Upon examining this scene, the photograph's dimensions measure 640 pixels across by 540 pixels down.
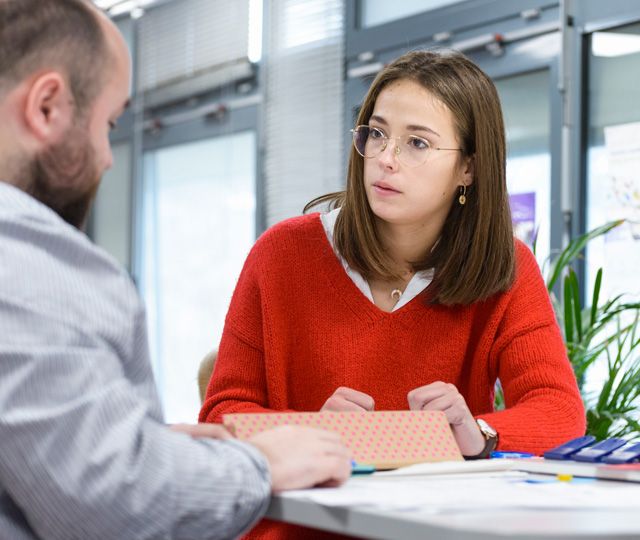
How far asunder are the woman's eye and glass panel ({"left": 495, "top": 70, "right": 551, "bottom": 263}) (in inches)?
84.8

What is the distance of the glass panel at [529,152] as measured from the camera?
14.0 ft

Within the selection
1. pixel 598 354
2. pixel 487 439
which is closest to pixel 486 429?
pixel 487 439

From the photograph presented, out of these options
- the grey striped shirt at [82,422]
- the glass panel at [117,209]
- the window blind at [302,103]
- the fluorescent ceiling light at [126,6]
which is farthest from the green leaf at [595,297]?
the fluorescent ceiling light at [126,6]

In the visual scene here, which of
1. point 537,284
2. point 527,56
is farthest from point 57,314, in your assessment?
point 527,56

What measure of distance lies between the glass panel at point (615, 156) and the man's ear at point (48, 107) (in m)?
3.09

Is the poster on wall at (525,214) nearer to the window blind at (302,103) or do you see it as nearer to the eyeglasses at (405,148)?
the window blind at (302,103)

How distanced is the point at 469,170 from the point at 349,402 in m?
0.76

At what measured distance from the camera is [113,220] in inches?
289

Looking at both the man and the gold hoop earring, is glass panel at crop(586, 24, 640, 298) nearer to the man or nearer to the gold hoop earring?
the gold hoop earring

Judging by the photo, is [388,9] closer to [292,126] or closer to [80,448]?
[292,126]

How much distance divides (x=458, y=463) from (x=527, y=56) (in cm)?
328

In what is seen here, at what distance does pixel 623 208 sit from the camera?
13.0ft

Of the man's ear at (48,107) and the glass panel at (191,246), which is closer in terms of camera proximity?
the man's ear at (48,107)

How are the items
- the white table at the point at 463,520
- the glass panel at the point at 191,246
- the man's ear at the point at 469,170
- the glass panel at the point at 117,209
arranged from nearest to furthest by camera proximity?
1. the white table at the point at 463,520
2. the man's ear at the point at 469,170
3. the glass panel at the point at 191,246
4. the glass panel at the point at 117,209
